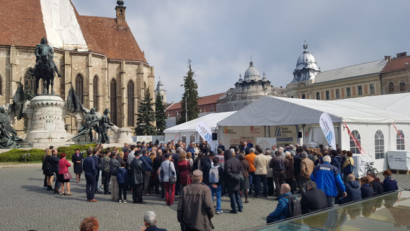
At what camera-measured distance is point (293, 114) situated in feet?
49.5

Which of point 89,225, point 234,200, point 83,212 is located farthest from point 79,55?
point 89,225

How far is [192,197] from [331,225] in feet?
6.21

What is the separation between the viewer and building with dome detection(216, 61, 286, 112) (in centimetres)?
8269

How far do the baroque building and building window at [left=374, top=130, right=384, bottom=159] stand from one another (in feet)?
106

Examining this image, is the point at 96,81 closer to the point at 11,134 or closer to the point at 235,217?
the point at 11,134

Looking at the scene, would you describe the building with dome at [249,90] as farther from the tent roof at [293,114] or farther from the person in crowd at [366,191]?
the person in crowd at [366,191]

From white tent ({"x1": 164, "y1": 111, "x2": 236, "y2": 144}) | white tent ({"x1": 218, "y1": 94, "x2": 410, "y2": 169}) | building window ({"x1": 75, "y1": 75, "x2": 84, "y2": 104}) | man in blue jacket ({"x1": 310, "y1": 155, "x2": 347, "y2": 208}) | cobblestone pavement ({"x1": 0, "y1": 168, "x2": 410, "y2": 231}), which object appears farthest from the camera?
building window ({"x1": 75, "y1": 75, "x2": 84, "y2": 104})

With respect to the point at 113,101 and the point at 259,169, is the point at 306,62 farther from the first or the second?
the point at 259,169

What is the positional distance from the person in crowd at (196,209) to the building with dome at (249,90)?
77.7 meters

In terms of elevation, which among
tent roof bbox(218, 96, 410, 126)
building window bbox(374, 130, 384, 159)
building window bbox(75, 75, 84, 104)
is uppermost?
building window bbox(75, 75, 84, 104)

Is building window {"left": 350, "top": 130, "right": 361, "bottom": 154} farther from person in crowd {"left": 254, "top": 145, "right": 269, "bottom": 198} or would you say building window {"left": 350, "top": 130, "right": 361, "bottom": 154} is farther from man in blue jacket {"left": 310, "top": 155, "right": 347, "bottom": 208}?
man in blue jacket {"left": 310, "top": 155, "right": 347, "bottom": 208}

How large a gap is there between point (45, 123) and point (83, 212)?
598 inches

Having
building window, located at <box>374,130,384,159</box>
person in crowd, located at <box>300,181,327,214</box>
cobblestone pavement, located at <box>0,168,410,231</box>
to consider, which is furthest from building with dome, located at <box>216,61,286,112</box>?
person in crowd, located at <box>300,181,327,214</box>

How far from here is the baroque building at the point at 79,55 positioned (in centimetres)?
3852
